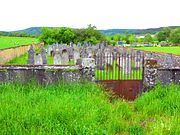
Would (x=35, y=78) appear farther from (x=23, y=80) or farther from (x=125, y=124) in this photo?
(x=125, y=124)

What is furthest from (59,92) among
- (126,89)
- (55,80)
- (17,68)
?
(126,89)

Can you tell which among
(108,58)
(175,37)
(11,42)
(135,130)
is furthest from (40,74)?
(175,37)

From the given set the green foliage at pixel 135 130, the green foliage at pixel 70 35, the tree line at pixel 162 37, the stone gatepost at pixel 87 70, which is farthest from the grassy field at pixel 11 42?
the green foliage at pixel 135 130

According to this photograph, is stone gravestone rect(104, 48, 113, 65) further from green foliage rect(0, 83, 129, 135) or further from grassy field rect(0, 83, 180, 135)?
green foliage rect(0, 83, 129, 135)

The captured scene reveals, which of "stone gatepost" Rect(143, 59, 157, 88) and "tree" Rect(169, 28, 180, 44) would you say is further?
"tree" Rect(169, 28, 180, 44)

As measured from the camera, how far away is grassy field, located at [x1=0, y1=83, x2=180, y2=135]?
7219 millimetres

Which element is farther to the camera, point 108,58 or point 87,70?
point 108,58

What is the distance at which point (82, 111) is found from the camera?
26.7ft

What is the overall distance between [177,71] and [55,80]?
4.06 m

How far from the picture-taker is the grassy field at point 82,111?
7.22 meters

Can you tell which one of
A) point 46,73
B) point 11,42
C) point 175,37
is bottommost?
point 175,37

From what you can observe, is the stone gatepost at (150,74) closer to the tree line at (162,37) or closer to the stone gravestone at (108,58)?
the stone gravestone at (108,58)

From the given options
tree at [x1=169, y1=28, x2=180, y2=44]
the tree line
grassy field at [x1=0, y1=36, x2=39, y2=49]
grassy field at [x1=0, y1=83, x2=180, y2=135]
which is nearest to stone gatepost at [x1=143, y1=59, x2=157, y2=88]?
grassy field at [x1=0, y1=83, x2=180, y2=135]

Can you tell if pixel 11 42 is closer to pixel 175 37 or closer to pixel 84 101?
pixel 175 37
